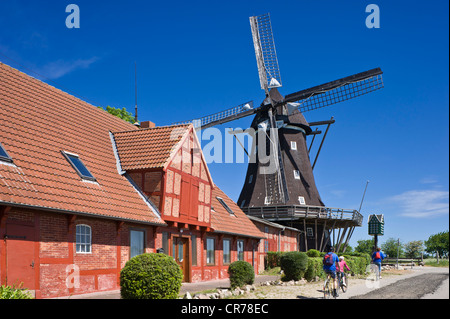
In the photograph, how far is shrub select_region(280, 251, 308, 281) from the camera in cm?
2336

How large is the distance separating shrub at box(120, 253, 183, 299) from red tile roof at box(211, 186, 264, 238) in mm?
10607

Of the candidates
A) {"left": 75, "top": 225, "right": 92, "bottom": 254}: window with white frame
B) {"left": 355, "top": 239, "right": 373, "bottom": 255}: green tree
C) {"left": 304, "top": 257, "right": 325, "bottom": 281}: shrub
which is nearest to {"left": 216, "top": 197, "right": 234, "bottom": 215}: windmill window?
{"left": 304, "top": 257, "right": 325, "bottom": 281}: shrub

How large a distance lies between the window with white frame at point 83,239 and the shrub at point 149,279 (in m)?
3.15

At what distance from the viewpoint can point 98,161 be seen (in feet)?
62.9

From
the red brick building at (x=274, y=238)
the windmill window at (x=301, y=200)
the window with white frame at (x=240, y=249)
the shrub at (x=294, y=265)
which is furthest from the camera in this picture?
the windmill window at (x=301, y=200)

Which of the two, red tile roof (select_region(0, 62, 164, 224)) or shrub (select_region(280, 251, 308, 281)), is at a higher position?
red tile roof (select_region(0, 62, 164, 224))

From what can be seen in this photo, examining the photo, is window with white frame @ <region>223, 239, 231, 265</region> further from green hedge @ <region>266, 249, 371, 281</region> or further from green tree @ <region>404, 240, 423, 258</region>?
green tree @ <region>404, 240, 423, 258</region>

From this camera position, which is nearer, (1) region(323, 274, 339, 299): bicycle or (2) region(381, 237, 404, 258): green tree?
(1) region(323, 274, 339, 299): bicycle

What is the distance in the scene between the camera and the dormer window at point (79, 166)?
1706cm

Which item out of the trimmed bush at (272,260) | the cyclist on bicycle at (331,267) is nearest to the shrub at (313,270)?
the cyclist on bicycle at (331,267)

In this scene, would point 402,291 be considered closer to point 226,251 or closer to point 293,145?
point 226,251

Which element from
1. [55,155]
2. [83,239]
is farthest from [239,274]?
[55,155]

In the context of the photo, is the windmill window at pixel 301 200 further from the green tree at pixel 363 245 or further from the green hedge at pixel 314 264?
the green tree at pixel 363 245
